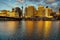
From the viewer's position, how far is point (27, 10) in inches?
648

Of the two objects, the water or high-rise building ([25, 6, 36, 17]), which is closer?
the water

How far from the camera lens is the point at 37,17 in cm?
1595

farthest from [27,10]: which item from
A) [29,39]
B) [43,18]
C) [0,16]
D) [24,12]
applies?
[29,39]

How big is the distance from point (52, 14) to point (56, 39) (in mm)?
10779

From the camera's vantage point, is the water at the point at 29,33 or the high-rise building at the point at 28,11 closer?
the water at the point at 29,33

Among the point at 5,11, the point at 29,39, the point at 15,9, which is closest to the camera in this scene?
the point at 29,39

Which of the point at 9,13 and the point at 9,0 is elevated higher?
the point at 9,0

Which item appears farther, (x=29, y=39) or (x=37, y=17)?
(x=37, y=17)

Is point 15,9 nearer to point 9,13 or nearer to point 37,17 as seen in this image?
point 9,13

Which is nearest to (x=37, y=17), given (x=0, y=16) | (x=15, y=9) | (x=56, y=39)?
(x=15, y=9)

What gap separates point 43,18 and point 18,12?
2024 mm

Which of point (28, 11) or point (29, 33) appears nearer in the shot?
point (29, 33)

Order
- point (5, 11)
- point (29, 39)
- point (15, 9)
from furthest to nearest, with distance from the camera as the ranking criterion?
point (15, 9), point (5, 11), point (29, 39)

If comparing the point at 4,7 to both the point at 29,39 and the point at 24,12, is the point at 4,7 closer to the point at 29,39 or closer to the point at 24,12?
the point at 24,12
